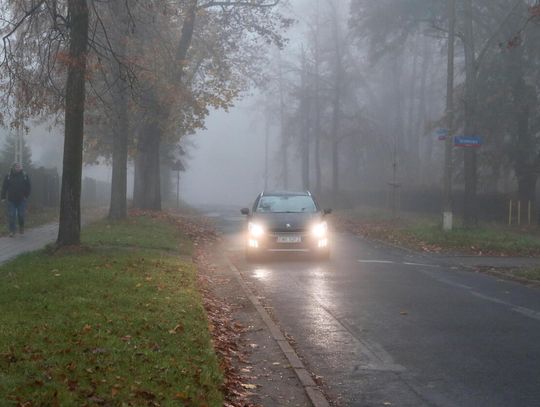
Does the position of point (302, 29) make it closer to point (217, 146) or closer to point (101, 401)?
point (101, 401)

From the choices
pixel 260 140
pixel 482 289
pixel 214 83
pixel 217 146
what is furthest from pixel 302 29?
pixel 217 146

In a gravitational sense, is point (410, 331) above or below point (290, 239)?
below

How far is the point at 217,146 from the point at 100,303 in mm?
140633

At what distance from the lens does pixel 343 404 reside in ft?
21.6

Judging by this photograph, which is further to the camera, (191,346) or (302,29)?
(302,29)

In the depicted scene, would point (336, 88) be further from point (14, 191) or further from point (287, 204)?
point (14, 191)

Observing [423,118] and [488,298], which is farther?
[423,118]

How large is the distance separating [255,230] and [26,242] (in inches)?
226

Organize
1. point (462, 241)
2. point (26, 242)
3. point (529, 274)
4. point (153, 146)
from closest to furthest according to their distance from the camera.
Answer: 1. point (529, 274)
2. point (26, 242)
3. point (462, 241)
4. point (153, 146)

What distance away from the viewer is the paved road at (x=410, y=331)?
7.01 metres

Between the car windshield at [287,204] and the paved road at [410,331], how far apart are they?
2.13m

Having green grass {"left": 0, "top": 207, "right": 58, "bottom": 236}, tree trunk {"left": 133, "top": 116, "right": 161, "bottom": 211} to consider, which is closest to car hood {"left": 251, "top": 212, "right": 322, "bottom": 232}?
green grass {"left": 0, "top": 207, "right": 58, "bottom": 236}

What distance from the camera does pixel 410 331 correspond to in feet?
31.6

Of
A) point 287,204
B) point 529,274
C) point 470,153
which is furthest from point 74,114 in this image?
point 470,153
